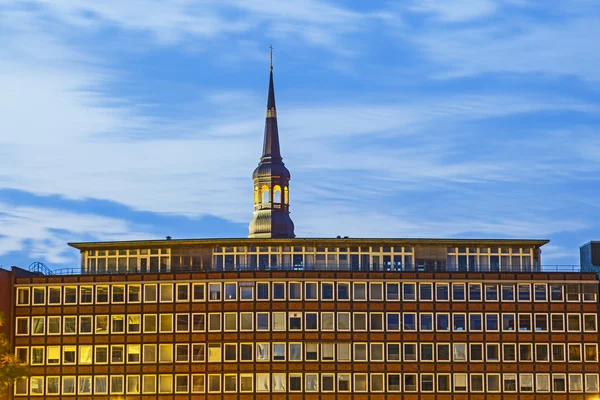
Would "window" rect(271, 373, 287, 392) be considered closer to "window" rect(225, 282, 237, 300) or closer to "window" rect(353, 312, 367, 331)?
"window" rect(353, 312, 367, 331)

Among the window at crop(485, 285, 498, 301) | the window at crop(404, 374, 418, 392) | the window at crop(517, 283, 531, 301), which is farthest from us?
the window at crop(517, 283, 531, 301)

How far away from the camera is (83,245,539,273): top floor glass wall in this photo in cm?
18450

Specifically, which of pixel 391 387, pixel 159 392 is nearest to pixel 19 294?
pixel 159 392

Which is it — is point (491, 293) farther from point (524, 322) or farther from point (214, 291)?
point (214, 291)

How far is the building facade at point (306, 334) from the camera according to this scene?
161250 millimetres

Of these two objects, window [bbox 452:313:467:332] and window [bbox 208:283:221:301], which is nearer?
window [bbox 452:313:467:332]

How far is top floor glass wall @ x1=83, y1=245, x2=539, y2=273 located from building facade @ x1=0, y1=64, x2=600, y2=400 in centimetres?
1976

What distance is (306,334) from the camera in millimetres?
161750

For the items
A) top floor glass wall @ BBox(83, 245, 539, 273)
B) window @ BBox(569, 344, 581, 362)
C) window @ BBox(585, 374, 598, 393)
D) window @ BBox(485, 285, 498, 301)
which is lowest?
window @ BBox(585, 374, 598, 393)

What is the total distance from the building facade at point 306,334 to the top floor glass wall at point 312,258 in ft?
64.8

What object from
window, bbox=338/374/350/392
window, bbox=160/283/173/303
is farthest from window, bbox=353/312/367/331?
window, bbox=160/283/173/303

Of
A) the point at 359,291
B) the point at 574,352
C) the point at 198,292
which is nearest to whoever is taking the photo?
the point at 574,352

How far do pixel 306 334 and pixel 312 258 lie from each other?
91.6 ft

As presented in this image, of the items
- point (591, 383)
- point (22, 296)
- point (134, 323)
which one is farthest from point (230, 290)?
point (591, 383)
